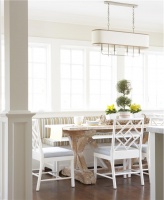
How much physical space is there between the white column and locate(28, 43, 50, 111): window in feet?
10.2

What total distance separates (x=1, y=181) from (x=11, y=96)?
35.7 inches

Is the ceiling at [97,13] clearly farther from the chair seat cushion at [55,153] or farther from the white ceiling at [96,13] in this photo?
the chair seat cushion at [55,153]

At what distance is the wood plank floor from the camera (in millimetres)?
4477

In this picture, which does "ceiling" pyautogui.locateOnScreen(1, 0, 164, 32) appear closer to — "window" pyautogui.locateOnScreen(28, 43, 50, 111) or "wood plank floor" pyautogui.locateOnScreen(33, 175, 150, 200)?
"window" pyautogui.locateOnScreen(28, 43, 50, 111)

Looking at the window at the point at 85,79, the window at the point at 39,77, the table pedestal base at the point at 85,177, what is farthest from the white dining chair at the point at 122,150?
the window at the point at 85,79

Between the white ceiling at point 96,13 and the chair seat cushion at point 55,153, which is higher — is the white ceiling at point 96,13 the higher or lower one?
the higher one

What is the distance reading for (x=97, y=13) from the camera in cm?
673

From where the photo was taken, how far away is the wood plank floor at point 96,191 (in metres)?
4.48

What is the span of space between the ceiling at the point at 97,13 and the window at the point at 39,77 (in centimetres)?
55

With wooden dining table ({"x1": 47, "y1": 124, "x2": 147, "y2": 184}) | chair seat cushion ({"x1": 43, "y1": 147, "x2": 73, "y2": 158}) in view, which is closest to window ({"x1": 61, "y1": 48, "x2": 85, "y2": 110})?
wooden dining table ({"x1": 47, "y1": 124, "x2": 147, "y2": 184})

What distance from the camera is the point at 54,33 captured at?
22.2 feet

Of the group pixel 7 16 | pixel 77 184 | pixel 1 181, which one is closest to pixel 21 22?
pixel 7 16

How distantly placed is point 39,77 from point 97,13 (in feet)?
4.97

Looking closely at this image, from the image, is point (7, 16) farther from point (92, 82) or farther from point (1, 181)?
point (92, 82)
